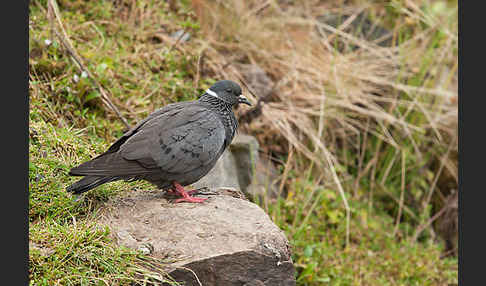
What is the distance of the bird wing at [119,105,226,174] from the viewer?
3469mm

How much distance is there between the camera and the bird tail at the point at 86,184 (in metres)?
3.23

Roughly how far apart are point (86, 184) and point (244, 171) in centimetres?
208

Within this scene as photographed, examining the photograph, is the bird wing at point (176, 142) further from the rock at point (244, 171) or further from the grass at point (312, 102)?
the rock at point (244, 171)

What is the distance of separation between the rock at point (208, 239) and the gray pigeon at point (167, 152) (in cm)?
21

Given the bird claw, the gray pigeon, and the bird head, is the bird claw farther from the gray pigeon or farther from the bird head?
the bird head

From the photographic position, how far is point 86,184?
324cm

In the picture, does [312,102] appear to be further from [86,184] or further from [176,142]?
[86,184]

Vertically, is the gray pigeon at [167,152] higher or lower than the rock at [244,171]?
higher

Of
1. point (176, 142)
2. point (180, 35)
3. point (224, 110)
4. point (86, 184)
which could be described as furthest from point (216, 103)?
point (180, 35)

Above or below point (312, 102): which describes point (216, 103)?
above

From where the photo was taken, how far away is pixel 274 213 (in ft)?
16.1

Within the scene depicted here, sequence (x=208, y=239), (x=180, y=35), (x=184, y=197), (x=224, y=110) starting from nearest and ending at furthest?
1. (x=208, y=239)
2. (x=184, y=197)
3. (x=224, y=110)
4. (x=180, y=35)

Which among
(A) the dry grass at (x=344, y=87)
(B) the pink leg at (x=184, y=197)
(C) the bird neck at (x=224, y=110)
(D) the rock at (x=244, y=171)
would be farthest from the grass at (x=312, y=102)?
(C) the bird neck at (x=224, y=110)

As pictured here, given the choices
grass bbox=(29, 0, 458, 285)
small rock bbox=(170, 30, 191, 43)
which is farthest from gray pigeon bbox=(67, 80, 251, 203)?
small rock bbox=(170, 30, 191, 43)
